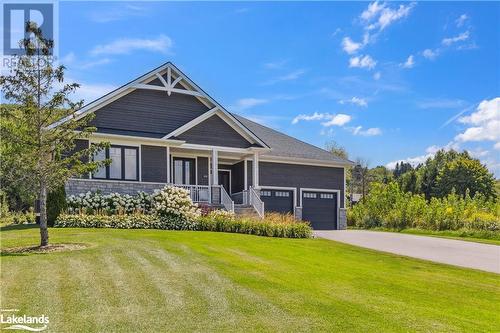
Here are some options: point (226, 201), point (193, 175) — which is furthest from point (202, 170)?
point (226, 201)

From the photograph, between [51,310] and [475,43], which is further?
[475,43]

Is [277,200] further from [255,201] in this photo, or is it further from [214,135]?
[214,135]

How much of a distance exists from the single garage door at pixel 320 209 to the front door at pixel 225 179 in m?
4.52

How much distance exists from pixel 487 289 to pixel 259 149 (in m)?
15.5

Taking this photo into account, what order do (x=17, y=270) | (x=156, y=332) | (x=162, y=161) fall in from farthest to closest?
(x=162, y=161) → (x=17, y=270) → (x=156, y=332)

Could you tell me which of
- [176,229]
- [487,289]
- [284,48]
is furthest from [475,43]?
[176,229]

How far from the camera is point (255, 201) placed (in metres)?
23.3

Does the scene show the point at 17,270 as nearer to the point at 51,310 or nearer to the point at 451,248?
the point at 51,310

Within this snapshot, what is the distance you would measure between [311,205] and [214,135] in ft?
25.7

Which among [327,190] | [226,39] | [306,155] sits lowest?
[327,190]

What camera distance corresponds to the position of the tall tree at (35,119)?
10.9 m

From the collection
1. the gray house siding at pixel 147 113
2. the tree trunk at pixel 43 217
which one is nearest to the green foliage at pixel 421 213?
the gray house siding at pixel 147 113

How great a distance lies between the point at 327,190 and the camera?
28.1 m

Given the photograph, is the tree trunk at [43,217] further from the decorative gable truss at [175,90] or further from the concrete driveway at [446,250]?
the concrete driveway at [446,250]
